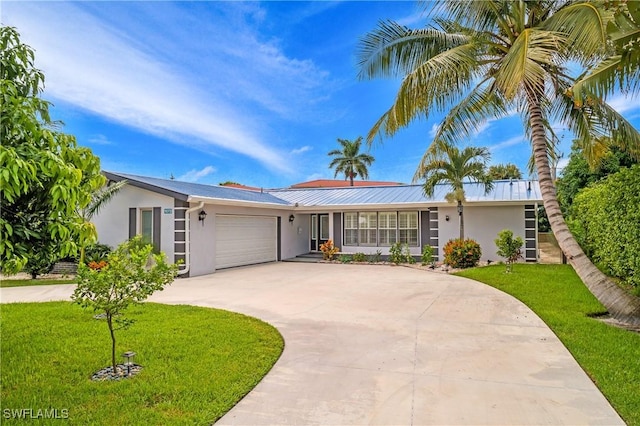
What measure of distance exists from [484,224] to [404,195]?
12.9 ft

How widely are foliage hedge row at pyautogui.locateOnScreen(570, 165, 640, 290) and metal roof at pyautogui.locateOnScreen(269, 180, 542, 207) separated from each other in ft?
17.3

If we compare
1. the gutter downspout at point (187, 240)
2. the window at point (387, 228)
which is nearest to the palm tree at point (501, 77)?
the gutter downspout at point (187, 240)

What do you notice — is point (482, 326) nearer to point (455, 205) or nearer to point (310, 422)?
point (310, 422)

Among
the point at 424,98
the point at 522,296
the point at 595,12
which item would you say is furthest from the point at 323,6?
the point at 522,296

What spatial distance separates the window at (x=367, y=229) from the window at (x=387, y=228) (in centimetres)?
25

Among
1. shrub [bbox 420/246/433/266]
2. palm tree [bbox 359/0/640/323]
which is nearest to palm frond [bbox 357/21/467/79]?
palm tree [bbox 359/0/640/323]

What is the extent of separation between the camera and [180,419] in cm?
340

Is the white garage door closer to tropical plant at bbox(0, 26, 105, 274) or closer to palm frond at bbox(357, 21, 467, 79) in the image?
palm frond at bbox(357, 21, 467, 79)

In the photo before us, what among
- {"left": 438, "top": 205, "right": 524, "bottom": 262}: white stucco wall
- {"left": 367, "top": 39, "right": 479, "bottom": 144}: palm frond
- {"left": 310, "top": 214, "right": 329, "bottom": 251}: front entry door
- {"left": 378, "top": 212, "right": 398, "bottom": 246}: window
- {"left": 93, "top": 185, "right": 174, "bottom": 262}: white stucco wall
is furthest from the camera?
{"left": 310, "top": 214, "right": 329, "bottom": 251}: front entry door

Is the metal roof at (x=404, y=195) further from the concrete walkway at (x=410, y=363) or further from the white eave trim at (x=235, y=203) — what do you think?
the concrete walkway at (x=410, y=363)

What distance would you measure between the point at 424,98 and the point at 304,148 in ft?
91.3

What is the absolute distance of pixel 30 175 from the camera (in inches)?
91.0

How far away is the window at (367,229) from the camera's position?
18.5 meters

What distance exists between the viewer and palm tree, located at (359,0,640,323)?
6.57 m
